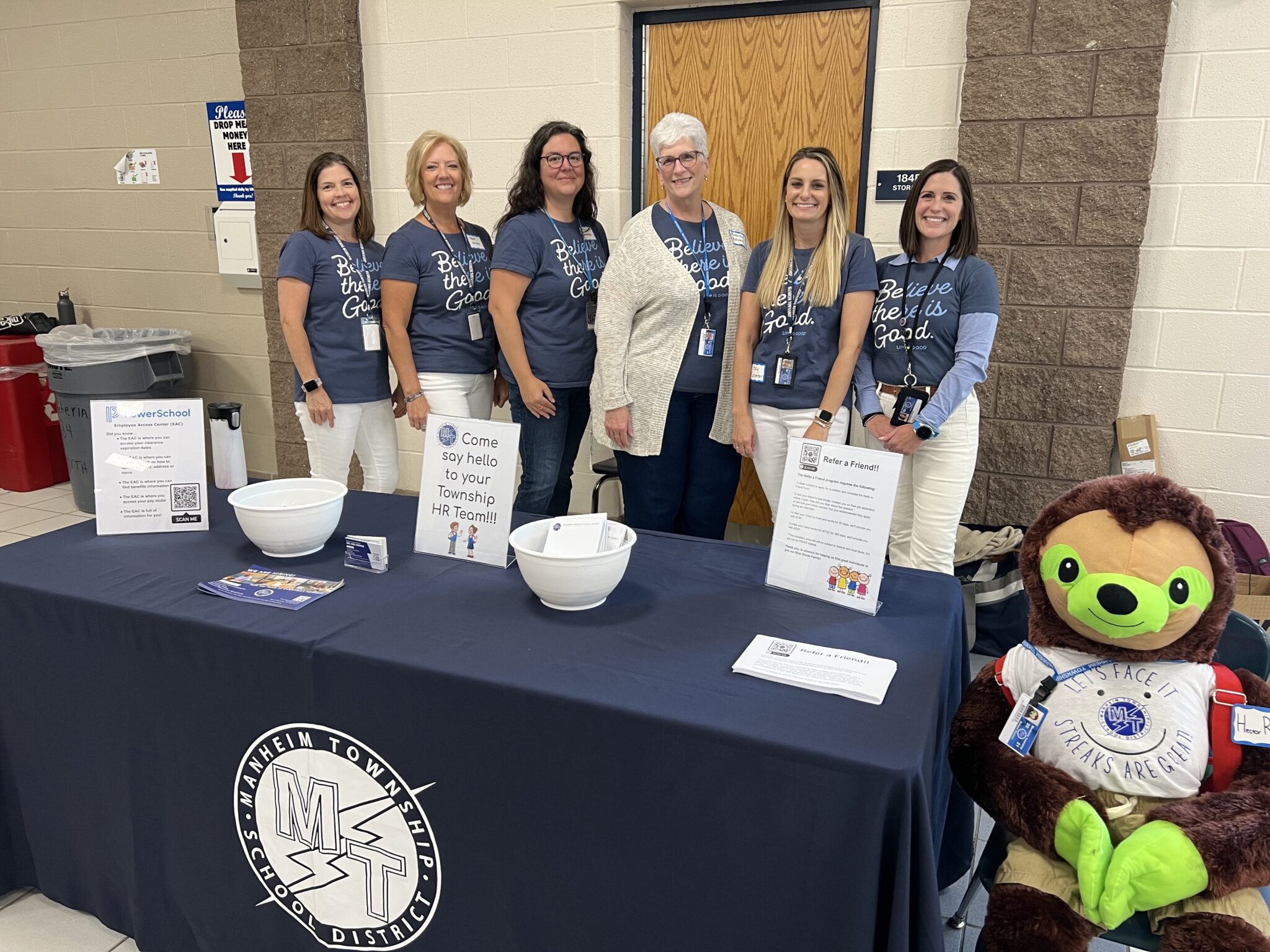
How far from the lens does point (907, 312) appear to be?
2.36 metres

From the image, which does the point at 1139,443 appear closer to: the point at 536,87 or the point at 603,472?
the point at 603,472

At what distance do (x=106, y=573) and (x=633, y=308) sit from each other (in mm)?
1387

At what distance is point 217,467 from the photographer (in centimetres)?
198

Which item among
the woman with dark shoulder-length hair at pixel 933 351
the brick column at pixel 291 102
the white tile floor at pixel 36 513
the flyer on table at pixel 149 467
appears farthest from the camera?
the white tile floor at pixel 36 513

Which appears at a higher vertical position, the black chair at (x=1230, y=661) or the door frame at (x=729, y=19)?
the door frame at (x=729, y=19)

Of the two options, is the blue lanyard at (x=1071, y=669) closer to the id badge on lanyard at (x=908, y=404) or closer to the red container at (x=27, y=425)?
the id badge on lanyard at (x=908, y=404)

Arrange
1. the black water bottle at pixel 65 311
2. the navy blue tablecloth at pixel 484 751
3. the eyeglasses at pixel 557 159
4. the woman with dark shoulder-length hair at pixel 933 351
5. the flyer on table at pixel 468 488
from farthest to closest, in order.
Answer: the black water bottle at pixel 65 311 → the eyeglasses at pixel 557 159 → the woman with dark shoulder-length hair at pixel 933 351 → the flyer on table at pixel 468 488 → the navy blue tablecloth at pixel 484 751

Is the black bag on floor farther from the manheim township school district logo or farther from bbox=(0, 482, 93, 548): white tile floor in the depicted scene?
bbox=(0, 482, 93, 548): white tile floor

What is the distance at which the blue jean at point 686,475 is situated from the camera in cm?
258

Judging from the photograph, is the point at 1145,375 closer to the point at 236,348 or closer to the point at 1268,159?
the point at 1268,159

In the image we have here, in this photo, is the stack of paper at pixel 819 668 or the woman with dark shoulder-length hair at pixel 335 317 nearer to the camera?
the stack of paper at pixel 819 668

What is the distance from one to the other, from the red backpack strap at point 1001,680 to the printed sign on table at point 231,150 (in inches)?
150

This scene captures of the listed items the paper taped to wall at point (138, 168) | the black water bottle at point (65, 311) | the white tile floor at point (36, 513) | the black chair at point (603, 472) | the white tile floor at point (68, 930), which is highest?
the paper taped to wall at point (138, 168)

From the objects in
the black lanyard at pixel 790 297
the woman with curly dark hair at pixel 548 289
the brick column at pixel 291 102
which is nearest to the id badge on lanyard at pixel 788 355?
the black lanyard at pixel 790 297
